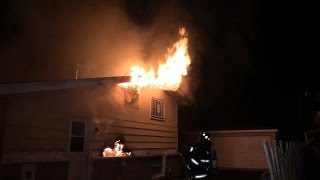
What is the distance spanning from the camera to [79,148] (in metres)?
8.89

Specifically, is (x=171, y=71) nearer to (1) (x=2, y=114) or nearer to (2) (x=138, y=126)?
(2) (x=138, y=126)

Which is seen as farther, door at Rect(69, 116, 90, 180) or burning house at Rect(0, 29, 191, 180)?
door at Rect(69, 116, 90, 180)

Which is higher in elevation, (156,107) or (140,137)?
(156,107)

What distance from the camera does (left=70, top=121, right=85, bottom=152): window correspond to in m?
8.70

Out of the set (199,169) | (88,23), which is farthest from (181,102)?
(88,23)

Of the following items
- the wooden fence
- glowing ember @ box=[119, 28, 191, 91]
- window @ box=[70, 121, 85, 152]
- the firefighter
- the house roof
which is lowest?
the firefighter

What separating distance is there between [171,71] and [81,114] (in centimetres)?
432

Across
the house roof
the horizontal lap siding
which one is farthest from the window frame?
the house roof

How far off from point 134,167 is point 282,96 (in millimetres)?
26670

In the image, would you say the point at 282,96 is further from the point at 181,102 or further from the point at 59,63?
the point at 59,63

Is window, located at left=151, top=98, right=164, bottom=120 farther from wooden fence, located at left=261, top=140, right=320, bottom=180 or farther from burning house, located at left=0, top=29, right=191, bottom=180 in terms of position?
wooden fence, located at left=261, top=140, right=320, bottom=180

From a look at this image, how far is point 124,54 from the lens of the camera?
13.0 m

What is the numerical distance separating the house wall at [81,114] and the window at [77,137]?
0.27m

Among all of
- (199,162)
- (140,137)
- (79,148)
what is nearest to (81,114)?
(79,148)
